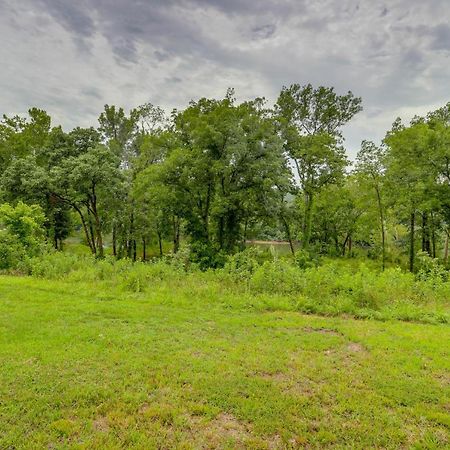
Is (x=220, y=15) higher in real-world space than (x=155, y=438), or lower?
higher

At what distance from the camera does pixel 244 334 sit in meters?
6.43

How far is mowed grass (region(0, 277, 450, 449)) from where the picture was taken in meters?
3.53

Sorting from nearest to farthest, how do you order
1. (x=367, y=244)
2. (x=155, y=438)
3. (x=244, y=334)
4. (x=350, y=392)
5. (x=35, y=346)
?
(x=155, y=438) → (x=350, y=392) → (x=35, y=346) → (x=244, y=334) → (x=367, y=244)

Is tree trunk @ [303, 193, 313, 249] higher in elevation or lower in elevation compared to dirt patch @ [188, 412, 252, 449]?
higher

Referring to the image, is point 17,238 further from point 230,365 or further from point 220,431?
point 220,431

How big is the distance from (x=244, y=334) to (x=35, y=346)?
362 centimetres

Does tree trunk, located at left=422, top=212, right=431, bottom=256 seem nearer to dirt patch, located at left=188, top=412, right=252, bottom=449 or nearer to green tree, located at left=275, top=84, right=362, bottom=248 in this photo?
green tree, located at left=275, top=84, right=362, bottom=248

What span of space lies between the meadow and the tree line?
9017mm

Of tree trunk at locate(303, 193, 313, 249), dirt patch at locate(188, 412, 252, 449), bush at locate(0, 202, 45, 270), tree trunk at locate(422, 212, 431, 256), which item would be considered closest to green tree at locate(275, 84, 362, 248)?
tree trunk at locate(303, 193, 313, 249)

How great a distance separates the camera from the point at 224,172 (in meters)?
16.7

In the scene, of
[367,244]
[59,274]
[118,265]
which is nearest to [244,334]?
[118,265]

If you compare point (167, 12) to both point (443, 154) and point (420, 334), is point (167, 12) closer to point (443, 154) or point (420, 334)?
point (420, 334)

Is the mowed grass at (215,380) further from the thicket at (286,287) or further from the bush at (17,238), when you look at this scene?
the bush at (17,238)

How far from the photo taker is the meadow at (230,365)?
3574 millimetres
